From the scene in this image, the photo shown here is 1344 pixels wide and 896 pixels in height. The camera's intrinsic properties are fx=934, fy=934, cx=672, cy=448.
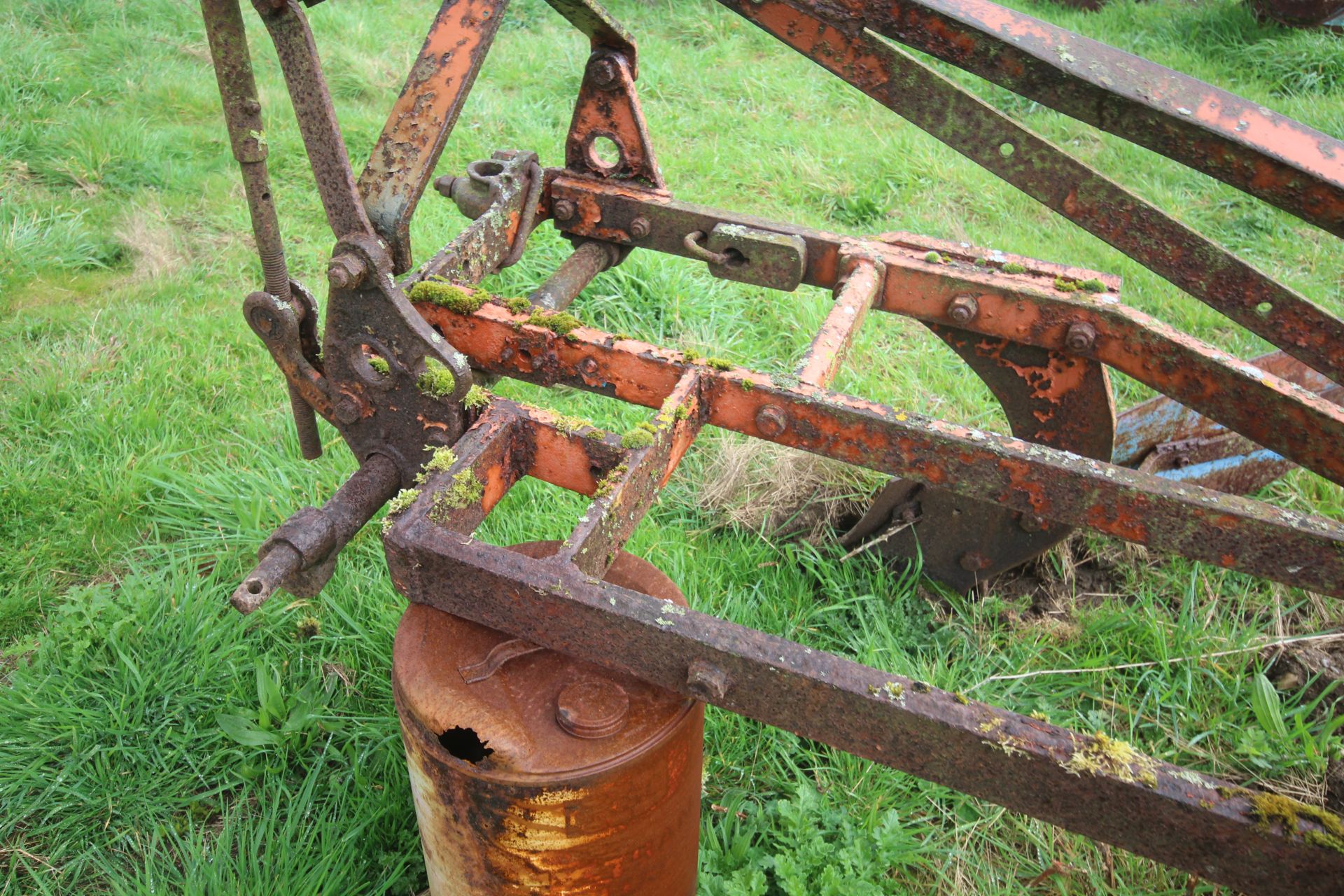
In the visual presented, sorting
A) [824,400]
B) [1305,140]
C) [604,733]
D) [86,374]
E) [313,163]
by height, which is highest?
[1305,140]

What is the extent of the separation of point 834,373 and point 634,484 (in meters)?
0.61

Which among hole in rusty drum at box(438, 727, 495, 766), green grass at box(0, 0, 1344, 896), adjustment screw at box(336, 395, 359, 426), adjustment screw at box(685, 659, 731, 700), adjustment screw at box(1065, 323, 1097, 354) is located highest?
adjustment screw at box(1065, 323, 1097, 354)

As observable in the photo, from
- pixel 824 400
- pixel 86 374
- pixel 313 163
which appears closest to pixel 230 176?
pixel 86 374

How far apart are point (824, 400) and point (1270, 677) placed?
1.90 metres

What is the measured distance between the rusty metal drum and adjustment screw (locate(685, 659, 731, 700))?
228mm

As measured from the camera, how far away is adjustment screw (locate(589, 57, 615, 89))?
8.50 ft

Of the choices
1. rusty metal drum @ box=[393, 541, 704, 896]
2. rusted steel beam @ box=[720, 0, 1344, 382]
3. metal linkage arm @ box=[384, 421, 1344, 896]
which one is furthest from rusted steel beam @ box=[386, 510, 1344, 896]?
rusted steel beam @ box=[720, 0, 1344, 382]

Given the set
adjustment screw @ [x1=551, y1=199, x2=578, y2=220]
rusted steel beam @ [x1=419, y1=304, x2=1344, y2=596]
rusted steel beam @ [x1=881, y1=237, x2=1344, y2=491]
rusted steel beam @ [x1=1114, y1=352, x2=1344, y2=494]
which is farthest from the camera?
rusted steel beam @ [x1=1114, y1=352, x2=1344, y2=494]

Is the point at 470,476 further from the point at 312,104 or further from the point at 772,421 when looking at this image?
the point at 312,104

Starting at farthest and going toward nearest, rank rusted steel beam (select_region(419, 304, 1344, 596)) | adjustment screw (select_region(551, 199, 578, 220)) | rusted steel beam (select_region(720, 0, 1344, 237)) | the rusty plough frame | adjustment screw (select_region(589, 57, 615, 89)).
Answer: adjustment screw (select_region(551, 199, 578, 220))
adjustment screw (select_region(589, 57, 615, 89))
rusted steel beam (select_region(419, 304, 1344, 596))
rusted steel beam (select_region(720, 0, 1344, 237))
the rusty plough frame

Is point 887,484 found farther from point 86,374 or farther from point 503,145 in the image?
point 503,145

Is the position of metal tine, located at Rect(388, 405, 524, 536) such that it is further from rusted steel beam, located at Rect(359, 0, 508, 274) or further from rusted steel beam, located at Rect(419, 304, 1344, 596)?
rusted steel beam, located at Rect(359, 0, 508, 274)

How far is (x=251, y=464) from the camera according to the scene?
3.31 m

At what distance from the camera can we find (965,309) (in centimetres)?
239
